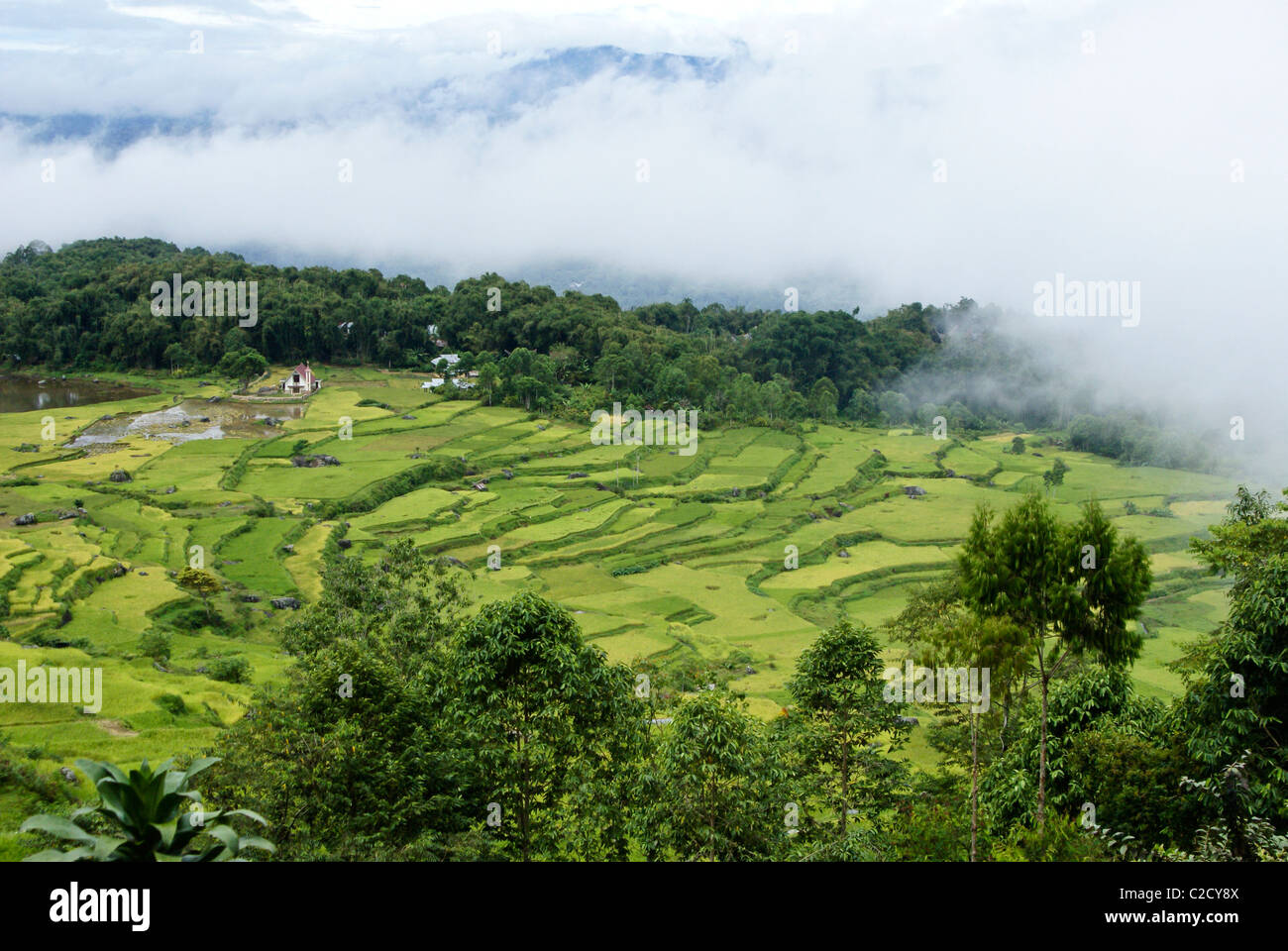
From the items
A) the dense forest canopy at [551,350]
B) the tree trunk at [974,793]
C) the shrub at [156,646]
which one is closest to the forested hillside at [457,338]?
the dense forest canopy at [551,350]

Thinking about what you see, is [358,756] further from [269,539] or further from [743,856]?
[269,539]

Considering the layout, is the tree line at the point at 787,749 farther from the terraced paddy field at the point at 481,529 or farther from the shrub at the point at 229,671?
the shrub at the point at 229,671

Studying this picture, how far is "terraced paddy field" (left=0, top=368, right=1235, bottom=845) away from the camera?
2264 centimetres

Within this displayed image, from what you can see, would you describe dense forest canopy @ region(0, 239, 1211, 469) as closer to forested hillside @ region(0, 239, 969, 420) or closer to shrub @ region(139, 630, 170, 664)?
forested hillside @ region(0, 239, 969, 420)

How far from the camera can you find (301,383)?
59.9 metres

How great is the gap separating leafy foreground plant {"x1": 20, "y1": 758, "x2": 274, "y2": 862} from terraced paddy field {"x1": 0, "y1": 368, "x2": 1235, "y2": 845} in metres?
8.74

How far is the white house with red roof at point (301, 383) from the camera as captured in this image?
59.5 metres

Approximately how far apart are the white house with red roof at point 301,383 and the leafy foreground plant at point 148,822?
2301 inches

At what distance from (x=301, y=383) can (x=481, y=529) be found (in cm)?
2868

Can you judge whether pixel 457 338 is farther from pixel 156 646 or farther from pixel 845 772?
pixel 845 772

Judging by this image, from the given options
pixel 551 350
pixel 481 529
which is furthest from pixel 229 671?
pixel 551 350

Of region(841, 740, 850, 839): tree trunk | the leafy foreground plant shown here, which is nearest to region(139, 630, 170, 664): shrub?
region(841, 740, 850, 839): tree trunk

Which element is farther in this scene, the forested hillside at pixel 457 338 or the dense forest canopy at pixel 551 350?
the forested hillside at pixel 457 338
